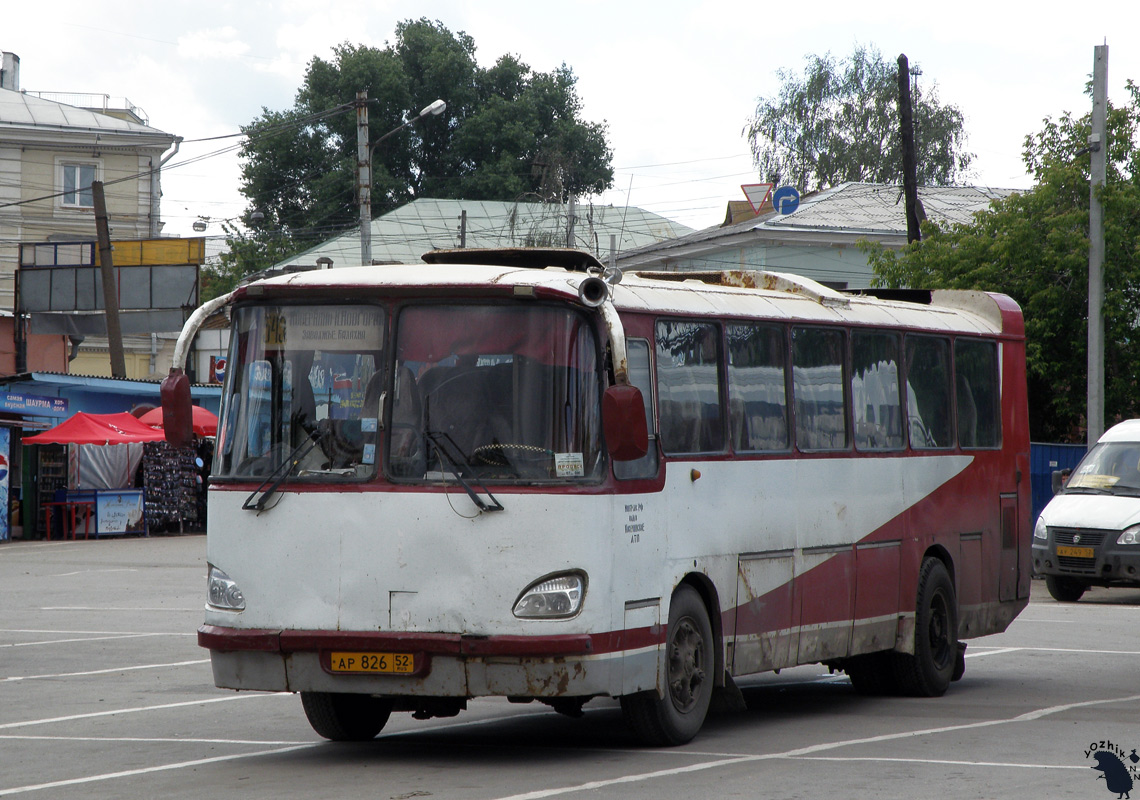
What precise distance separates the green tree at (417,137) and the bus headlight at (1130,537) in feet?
157

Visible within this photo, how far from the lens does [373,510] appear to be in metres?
8.65

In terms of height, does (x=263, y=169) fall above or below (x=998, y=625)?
above

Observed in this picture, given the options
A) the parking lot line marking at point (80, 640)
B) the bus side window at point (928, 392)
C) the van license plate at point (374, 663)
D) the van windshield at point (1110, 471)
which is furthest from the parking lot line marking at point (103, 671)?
the van windshield at point (1110, 471)

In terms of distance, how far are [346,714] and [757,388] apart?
3284 millimetres

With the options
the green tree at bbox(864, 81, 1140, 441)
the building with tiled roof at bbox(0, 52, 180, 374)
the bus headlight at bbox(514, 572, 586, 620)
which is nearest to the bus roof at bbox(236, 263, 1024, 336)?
the bus headlight at bbox(514, 572, 586, 620)

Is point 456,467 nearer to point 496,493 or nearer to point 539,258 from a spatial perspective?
point 496,493

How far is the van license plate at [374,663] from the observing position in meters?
8.48

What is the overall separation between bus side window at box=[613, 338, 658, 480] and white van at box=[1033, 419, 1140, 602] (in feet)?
42.4

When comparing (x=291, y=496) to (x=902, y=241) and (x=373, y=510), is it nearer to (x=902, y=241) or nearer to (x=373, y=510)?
(x=373, y=510)

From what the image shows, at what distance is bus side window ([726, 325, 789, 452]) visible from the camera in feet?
33.8

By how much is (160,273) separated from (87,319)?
317cm

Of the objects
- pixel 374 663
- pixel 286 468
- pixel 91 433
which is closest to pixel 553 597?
pixel 374 663

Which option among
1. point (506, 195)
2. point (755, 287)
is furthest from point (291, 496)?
point (506, 195)

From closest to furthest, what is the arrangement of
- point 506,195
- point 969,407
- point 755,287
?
point 755,287, point 969,407, point 506,195
